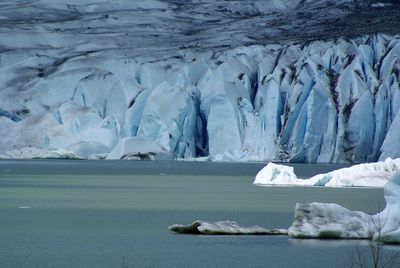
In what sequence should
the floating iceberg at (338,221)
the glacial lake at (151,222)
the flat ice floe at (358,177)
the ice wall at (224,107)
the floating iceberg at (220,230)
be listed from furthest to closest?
1. the ice wall at (224,107)
2. the flat ice floe at (358,177)
3. the floating iceberg at (220,230)
4. the floating iceberg at (338,221)
5. the glacial lake at (151,222)

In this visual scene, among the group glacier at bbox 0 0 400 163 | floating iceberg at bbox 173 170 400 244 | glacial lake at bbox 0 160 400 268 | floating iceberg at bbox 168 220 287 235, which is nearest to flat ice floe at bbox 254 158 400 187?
glacial lake at bbox 0 160 400 268

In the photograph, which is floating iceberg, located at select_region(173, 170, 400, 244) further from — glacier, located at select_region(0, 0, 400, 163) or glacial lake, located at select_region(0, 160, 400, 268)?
glacier, located at select_region(0, 0, 400, 163)

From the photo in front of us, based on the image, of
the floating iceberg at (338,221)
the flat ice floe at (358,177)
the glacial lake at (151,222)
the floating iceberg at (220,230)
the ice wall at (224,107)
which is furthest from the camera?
the ice wall at (224,107)

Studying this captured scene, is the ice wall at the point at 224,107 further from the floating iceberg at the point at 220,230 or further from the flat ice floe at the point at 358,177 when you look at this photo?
the floating iceberg at the point at 220,230

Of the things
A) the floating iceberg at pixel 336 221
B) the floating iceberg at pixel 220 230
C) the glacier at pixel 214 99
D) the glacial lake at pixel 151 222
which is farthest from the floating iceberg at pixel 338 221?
the glacier at pixel 214 99

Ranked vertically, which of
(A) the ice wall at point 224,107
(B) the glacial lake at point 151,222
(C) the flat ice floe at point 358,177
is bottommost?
(A) the ice wall at point 224,107

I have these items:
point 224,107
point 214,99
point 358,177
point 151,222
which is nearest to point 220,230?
point 151,222

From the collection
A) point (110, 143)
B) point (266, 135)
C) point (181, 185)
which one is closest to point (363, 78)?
point (266, 135)
